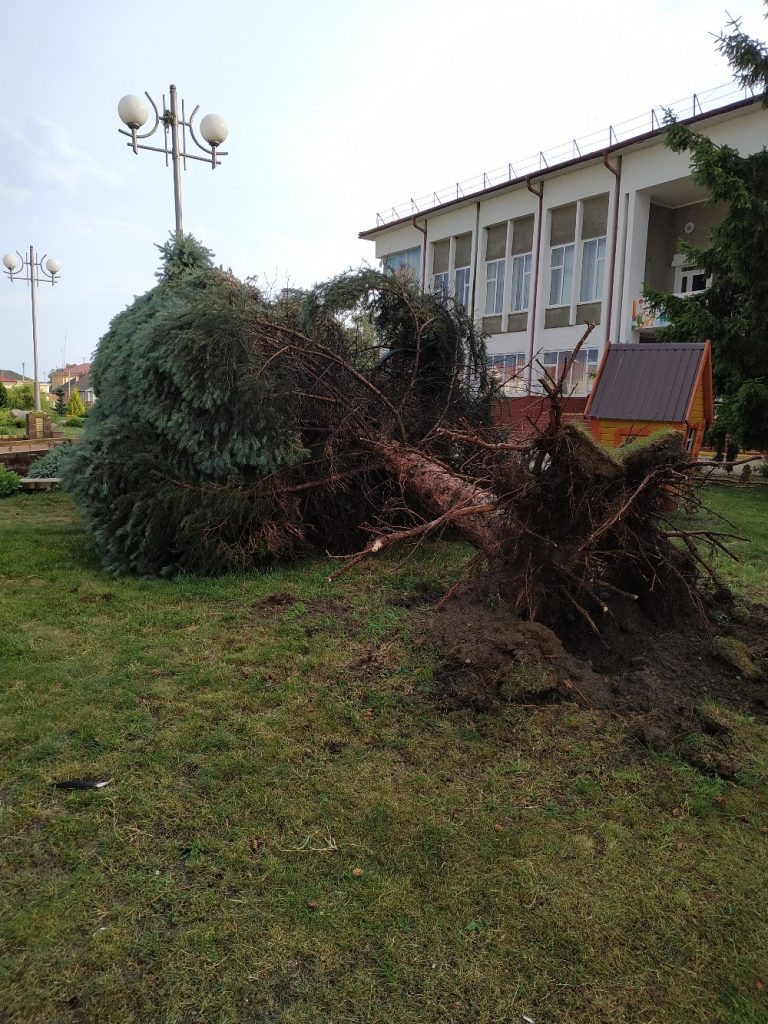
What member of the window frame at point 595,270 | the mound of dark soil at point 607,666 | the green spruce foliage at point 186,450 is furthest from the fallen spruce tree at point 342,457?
the window frame at point 595,270

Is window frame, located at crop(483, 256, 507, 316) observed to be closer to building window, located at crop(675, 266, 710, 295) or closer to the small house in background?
building window, located at crop(675, 266, 710, 295)

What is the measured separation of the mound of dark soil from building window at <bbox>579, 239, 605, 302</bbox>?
24.1 meters

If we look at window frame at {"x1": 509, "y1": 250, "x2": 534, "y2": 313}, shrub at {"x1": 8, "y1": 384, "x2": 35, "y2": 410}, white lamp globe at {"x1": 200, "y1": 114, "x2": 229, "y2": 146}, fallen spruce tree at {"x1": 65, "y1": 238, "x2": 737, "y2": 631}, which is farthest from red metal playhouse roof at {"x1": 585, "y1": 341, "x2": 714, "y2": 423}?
shrub at {"x1": 8, "y1": 384, "x2": 35, "y2": 410}

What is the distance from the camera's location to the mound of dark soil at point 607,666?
361cm

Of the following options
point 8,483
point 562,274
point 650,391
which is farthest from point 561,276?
point 8,483

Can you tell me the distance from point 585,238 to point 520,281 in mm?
3684

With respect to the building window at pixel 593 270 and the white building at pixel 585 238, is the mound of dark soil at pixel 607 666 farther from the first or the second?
the building window at pixel 593 270

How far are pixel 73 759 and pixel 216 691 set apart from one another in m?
0.87

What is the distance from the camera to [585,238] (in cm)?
2658

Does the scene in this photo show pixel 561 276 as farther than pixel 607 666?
Yes

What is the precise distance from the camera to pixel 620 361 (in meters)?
10.4

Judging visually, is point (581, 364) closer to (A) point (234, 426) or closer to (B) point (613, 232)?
(B) point (613, 232)

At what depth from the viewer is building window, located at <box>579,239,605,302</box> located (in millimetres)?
26156

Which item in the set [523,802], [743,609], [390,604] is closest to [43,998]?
Answer: [523,802]
